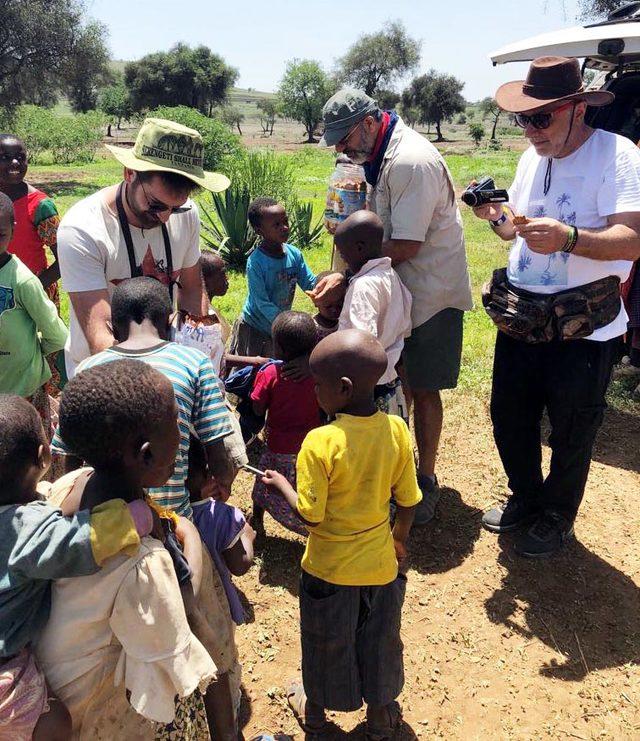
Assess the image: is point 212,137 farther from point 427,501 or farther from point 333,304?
point 427,501

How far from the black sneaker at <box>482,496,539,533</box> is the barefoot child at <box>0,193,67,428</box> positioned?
8.28 feet

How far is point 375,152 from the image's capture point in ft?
10.5

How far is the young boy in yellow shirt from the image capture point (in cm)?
203

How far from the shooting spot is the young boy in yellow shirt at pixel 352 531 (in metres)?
2.03

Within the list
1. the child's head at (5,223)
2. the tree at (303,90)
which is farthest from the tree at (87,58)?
the tree at (303,90)

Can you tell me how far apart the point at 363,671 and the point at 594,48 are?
3.53 meters

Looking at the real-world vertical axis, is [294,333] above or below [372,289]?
below

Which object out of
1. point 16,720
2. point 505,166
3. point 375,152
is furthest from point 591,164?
point 505,166

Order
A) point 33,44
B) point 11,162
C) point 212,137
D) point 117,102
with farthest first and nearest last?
point 117,102 → point 212,137 → point 33,44 → point 11,162

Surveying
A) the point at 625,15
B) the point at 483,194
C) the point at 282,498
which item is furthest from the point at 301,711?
the point at 625,15

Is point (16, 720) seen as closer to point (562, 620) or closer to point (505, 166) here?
point (562, 620)

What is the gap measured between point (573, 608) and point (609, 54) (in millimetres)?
3019

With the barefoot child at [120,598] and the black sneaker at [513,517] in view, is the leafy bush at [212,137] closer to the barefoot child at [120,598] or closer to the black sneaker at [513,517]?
the black sneaker at [513,517]

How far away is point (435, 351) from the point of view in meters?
3.49
